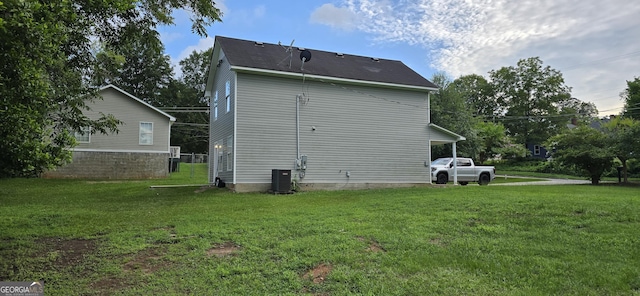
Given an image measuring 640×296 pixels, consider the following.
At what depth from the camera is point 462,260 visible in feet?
15.5

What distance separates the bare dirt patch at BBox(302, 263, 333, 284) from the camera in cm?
422

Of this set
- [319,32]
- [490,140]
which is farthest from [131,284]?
[490,140]

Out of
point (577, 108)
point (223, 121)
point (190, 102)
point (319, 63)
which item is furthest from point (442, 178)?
point (577, 108)

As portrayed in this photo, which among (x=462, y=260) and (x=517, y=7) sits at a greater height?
(x=517, y=7)

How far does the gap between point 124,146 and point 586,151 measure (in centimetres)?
2485

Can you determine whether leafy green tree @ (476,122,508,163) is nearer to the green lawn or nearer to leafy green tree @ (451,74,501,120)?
leafy green tree @ (451,74,501,120)

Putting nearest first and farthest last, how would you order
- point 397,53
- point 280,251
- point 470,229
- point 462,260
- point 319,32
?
point 462,260, point 280,251, point 470,229, point 319,32, point 397,53

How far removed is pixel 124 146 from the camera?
21.3 meters

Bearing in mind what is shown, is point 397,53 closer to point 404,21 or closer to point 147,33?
point 404,21

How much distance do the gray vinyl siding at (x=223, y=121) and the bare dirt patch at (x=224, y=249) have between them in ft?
29.6

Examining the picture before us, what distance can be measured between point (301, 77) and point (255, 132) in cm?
296

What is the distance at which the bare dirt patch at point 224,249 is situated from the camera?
5.11 metres

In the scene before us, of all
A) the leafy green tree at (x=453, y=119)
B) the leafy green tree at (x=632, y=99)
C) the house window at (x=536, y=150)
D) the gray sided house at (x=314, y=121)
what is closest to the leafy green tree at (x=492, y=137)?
the leafy green tree at (x=453, y=119)

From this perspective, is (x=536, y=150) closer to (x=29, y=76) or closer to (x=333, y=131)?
(x=333, y=131)
